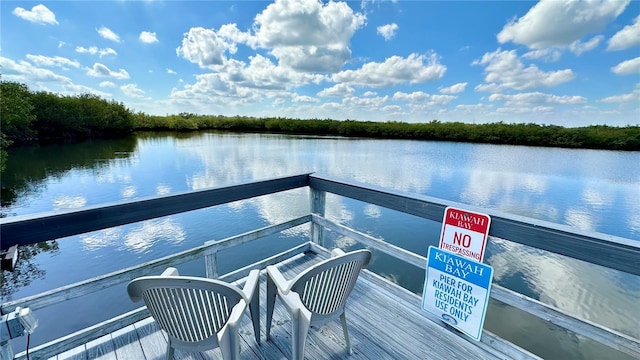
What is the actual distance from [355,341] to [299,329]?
0.59 metres

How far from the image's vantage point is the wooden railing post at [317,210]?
8.36ft

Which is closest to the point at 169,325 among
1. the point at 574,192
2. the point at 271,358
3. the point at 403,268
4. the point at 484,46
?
the point at 271,358

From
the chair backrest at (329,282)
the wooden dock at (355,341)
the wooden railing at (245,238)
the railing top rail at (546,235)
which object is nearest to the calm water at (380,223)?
the wooden dock at (355,341)

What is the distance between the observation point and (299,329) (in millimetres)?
1321

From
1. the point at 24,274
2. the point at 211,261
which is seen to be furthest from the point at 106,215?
the point at 24,274

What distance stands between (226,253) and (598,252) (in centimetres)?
701

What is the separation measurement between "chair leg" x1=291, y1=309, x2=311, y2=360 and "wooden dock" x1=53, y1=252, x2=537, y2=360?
1.03 ft

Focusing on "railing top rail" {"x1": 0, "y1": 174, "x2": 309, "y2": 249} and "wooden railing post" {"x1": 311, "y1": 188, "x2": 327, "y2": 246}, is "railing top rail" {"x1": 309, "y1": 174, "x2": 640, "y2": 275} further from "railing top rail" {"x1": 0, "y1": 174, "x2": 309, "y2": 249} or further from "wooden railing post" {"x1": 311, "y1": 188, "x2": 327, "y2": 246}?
"railing top rail" {"x1": 0, "y1": 174, "x2": 309, "y2": 249}

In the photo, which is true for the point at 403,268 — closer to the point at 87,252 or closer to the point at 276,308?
the point at 276,308

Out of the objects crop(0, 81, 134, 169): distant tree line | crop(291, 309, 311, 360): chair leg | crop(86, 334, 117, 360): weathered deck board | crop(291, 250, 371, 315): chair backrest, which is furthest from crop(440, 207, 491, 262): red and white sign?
crop(0, 81, 134, 169): distant tree line

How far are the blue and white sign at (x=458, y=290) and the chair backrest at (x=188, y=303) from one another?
4.13ft

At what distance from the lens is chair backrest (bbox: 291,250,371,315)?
1.32m

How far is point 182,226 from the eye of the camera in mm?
8383

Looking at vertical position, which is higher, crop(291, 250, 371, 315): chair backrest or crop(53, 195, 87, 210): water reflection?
crop(291, 250, 371, 315): chair backrest
